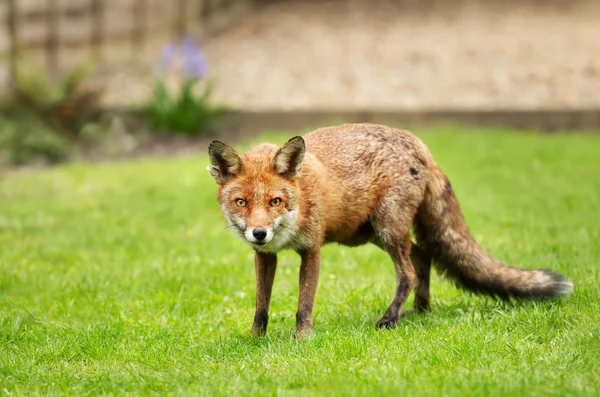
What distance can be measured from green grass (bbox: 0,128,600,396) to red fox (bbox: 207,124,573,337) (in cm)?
25

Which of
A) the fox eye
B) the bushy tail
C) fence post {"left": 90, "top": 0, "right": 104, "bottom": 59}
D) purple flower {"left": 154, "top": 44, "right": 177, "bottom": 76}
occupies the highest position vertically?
fence post {"left": 90, "top": 0, "right": 104, "bottom": 59}

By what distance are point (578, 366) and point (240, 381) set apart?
6.56 feet

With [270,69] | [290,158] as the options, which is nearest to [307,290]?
[290,158]

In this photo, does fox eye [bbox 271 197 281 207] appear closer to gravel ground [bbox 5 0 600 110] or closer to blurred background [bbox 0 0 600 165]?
blurred background [bbox 0 0 600 165]

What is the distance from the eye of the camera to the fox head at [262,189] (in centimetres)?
521

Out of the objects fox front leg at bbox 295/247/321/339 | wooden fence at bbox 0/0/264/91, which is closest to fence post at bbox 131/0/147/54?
wooden fence at bbox 0/0/264/91

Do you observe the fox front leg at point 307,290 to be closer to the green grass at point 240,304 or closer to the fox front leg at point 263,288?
the green grass at point 240,304

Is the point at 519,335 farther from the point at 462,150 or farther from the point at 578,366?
the point at 462,150

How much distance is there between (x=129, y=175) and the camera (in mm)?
11969

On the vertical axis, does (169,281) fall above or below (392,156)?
below

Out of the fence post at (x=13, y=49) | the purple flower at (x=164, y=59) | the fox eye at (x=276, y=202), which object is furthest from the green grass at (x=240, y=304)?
the purple flower at (x=164, y=59)

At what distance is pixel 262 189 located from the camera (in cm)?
525

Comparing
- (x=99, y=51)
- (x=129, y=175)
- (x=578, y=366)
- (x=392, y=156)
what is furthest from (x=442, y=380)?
(x=99, y=51)

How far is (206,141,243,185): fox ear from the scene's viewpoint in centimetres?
533
